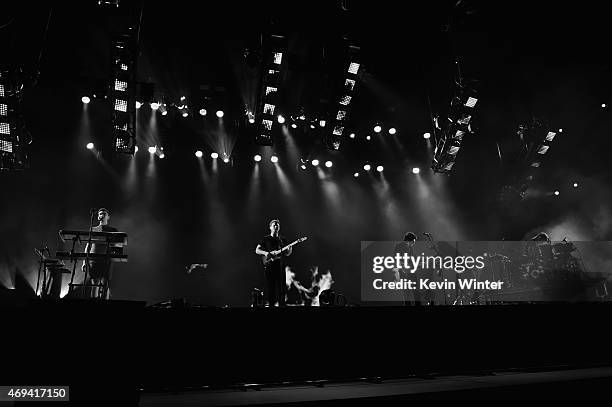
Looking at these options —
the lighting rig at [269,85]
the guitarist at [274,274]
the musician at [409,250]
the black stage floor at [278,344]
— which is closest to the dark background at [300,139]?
the lighting rig at [269,85]

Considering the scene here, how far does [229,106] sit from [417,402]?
357 inches

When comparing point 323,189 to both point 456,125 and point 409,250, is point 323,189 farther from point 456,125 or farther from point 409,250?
point 409,250

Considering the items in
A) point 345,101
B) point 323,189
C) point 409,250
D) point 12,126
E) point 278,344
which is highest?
point 345,101

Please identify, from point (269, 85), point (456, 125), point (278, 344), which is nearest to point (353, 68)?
point (269, 85)

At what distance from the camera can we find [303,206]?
11.8 m

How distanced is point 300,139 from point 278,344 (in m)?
8.39

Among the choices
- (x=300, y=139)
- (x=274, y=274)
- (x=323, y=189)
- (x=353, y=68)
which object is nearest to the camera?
(x=274, y=274)

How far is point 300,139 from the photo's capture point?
11453 millimetres

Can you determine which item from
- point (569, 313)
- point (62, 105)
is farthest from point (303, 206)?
point (569, 313)

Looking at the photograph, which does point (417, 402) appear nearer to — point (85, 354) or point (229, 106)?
point (85, 354)

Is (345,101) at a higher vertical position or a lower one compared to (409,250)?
higher

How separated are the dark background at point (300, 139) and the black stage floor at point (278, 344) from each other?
18.6 ft

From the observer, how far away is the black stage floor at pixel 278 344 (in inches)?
85.4

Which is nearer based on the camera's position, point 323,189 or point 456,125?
point 456,125
